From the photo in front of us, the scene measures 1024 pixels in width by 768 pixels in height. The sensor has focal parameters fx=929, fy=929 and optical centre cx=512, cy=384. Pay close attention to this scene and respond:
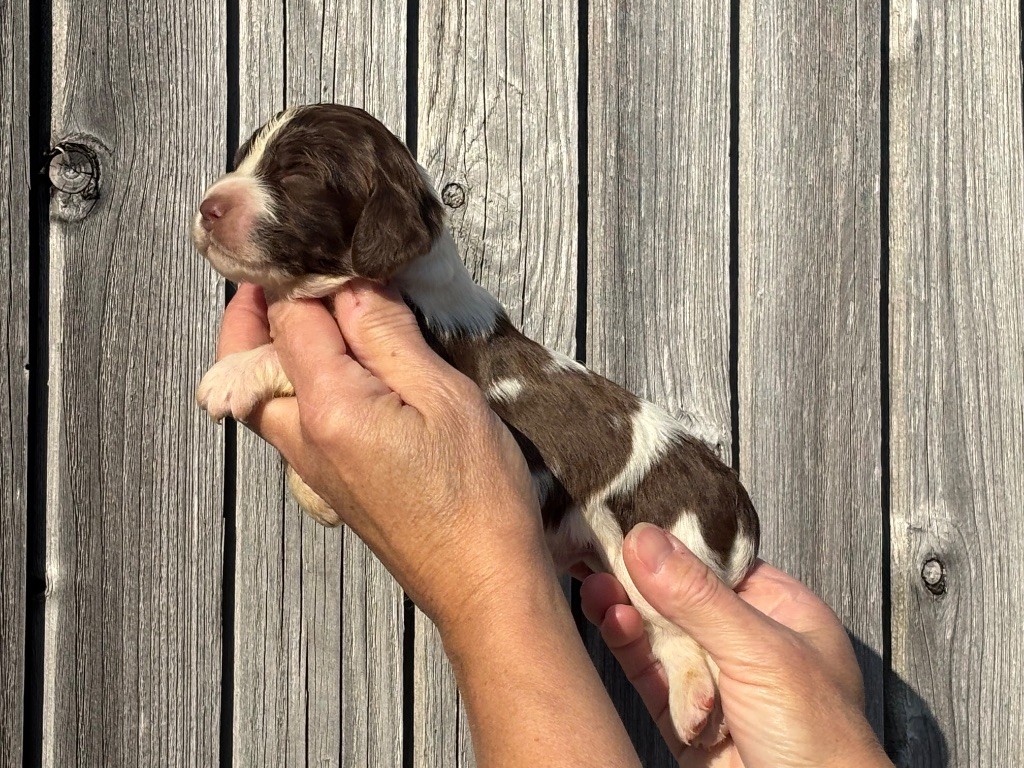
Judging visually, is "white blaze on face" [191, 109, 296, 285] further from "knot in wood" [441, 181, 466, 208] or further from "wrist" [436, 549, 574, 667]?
"wrist" [436, 549, 574, 667]

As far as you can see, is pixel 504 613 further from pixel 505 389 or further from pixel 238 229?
pixel 238 229

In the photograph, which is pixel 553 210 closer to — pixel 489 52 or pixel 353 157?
pixel 489 52

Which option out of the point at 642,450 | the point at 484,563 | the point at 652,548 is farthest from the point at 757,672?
the point at 484,563

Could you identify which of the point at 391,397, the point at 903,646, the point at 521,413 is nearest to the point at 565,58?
the point at 521,413

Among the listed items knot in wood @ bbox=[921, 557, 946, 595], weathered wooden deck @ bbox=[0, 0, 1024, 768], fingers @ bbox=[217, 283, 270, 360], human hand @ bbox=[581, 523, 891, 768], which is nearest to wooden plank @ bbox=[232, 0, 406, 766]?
weathered wooden deck @ bbox=[0, 0, 1024, 768]

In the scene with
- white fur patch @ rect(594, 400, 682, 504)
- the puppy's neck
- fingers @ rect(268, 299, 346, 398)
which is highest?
the puppy's neck

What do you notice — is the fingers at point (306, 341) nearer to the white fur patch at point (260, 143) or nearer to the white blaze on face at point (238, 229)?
the white blaze on face at point (238, 229)

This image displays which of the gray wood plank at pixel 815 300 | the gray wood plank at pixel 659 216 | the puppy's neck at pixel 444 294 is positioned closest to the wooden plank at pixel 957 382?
the gray wood plank at pixel 815 300
